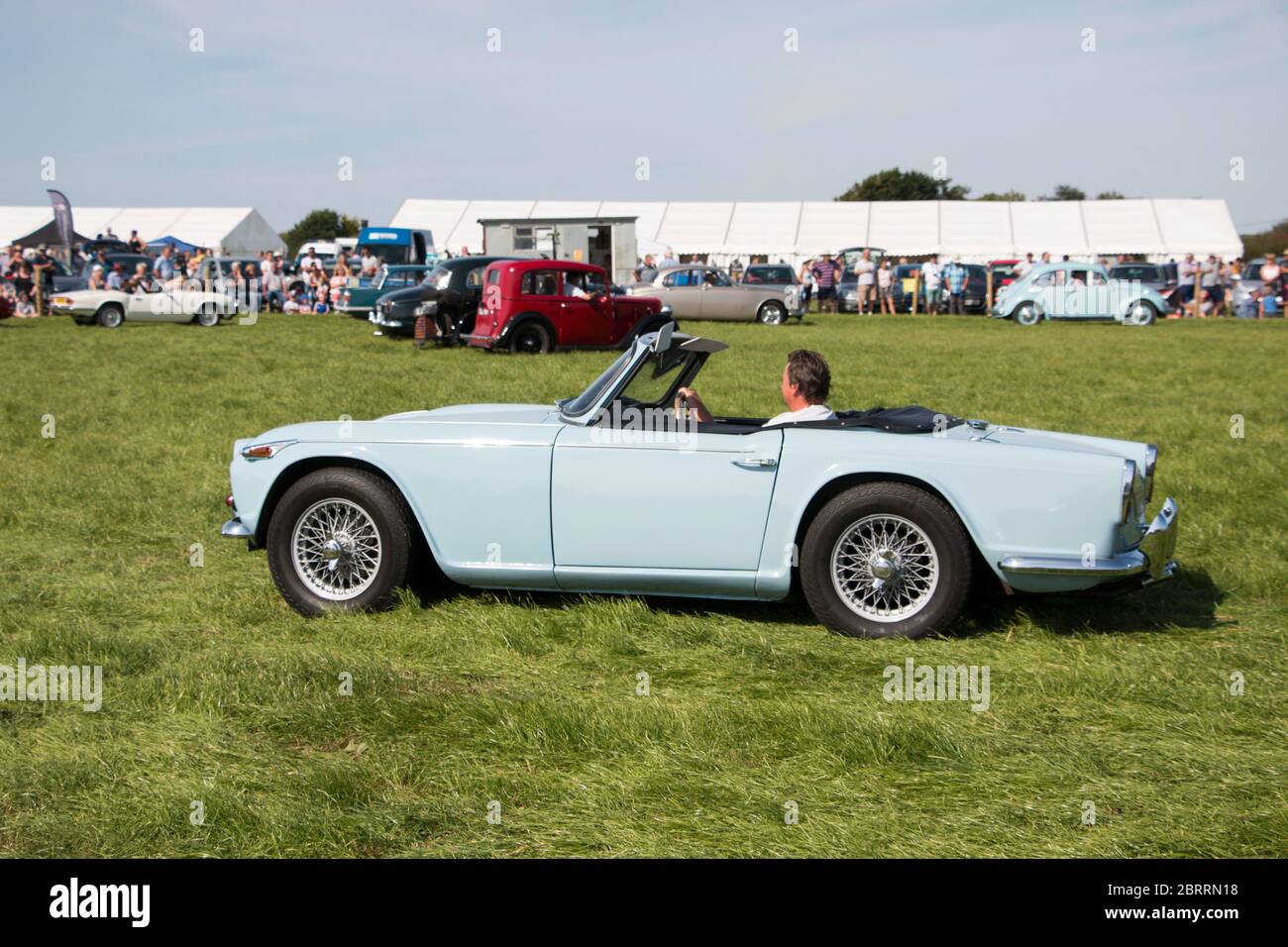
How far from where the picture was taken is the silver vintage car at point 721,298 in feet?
85.6

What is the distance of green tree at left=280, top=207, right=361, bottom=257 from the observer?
107688mm

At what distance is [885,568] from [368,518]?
2298 millimetres

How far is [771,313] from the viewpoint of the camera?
26.2 metres

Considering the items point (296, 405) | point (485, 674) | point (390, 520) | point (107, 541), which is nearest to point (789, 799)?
point (485, 674)

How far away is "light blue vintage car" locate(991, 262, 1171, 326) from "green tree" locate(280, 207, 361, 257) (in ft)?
289

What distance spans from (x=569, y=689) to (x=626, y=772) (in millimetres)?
816

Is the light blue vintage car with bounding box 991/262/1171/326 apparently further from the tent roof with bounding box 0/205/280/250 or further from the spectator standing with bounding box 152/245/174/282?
the tent roof with bounding box 0/205/280/250

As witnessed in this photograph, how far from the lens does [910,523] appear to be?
15.6ft

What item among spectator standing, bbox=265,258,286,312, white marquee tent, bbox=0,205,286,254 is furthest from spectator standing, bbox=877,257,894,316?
white marquee tent, bbox=0,205,286,254

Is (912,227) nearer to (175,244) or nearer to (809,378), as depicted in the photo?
(175,244)

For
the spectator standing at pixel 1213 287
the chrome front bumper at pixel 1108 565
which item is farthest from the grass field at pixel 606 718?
the spectator standing at pixel 1213 287

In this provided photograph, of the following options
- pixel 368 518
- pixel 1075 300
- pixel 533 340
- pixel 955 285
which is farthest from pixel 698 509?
pixel 955 285
